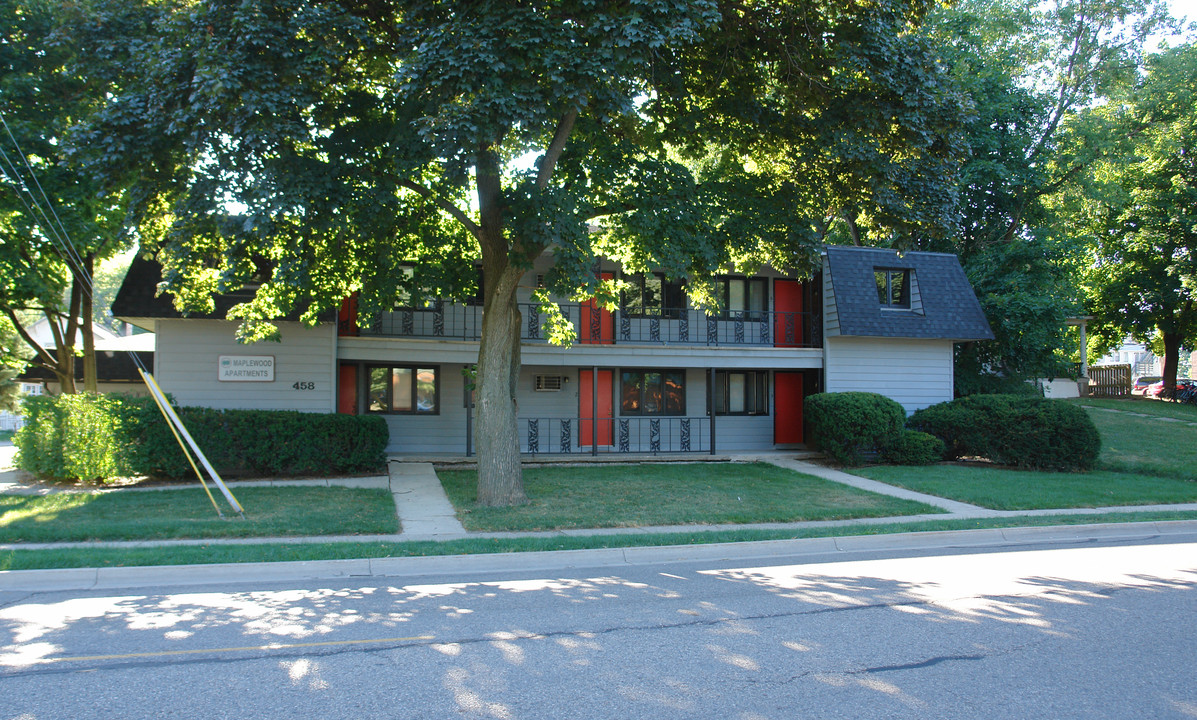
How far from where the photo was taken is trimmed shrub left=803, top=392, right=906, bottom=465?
58.0ft

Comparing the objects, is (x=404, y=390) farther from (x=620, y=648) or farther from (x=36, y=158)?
(x=620, y=648)

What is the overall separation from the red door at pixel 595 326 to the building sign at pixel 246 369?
7306 mm

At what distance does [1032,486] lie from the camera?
15.0 metres

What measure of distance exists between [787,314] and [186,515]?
53.2 ft

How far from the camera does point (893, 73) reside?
11664 mm

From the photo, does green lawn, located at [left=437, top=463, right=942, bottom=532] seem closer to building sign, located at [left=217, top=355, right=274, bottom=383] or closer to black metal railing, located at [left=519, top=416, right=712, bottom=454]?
black metal railing, located at [left=519, top=416, right=712, bottom=454]

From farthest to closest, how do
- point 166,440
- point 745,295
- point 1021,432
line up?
point 745,295 → point 1021,432 → point 166,440

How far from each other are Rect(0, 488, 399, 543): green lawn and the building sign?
379 cm

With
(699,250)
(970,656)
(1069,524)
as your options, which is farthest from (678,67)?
(970,656)

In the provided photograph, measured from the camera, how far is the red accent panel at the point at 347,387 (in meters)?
19.3

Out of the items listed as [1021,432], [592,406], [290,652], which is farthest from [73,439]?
[1021,432]

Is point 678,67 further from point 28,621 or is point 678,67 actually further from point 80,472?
point 80,472

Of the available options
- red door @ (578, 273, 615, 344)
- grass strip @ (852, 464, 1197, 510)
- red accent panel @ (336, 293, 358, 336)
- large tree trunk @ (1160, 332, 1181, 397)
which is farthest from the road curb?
large tree trunk @ (1160, 332, 1181, 397)

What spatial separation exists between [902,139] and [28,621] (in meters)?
12.7
